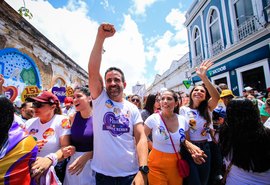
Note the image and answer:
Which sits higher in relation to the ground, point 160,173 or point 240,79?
point 240,79

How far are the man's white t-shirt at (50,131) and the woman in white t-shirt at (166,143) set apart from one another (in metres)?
1.21

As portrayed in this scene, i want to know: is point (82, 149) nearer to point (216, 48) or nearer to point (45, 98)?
point (45, 98)

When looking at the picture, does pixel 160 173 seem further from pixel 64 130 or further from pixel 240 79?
pixel 240 79

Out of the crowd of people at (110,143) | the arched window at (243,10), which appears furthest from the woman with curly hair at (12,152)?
the arched window at (243,10)

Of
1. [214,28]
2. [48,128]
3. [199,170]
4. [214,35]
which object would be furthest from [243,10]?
[48,128]

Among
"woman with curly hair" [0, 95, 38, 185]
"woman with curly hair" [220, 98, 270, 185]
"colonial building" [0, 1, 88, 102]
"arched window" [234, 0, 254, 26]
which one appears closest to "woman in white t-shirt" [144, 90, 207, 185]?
"woman with curly hair" [220, 98, 270, 185]

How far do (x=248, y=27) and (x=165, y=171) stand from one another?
9.48m

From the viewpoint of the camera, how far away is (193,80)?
1479 centimetres

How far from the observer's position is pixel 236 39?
932 centimetres

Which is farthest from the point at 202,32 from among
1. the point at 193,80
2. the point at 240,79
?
the point at 240,79

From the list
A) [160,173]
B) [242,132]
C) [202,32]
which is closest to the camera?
[242,132]

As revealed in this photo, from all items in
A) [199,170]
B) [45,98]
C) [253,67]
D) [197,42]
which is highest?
[197,42]

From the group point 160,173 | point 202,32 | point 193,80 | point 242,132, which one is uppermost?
point 202,32

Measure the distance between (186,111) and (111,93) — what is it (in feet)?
5.56
